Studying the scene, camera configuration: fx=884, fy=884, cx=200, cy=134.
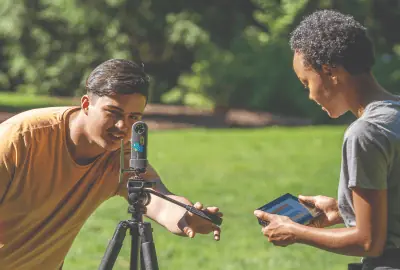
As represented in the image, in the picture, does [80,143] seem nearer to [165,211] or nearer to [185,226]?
[165,211]

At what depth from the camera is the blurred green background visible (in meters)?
8.44

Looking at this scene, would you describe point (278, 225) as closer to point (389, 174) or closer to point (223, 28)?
point (389, 174)

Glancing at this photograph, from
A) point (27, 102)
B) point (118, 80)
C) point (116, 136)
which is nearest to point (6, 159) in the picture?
point (116, 136)

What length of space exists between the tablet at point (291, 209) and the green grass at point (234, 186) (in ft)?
13.2

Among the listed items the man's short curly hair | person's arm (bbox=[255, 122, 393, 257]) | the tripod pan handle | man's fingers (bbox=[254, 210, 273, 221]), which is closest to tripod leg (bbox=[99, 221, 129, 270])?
the tripod pan handle

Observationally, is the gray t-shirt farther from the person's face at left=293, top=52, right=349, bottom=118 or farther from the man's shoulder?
the man's shoulder

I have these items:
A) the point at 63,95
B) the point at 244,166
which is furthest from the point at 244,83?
the point at 244,166

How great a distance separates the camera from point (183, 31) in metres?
25.4

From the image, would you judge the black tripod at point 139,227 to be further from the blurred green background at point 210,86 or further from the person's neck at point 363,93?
the blurred green background at point 210,86

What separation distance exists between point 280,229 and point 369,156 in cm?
46

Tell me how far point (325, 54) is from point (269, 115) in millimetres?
19935

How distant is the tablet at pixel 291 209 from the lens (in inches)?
134

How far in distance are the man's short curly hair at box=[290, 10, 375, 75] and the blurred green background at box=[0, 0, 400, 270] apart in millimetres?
4508

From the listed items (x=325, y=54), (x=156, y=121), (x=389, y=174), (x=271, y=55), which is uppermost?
(x=271, y=55)
